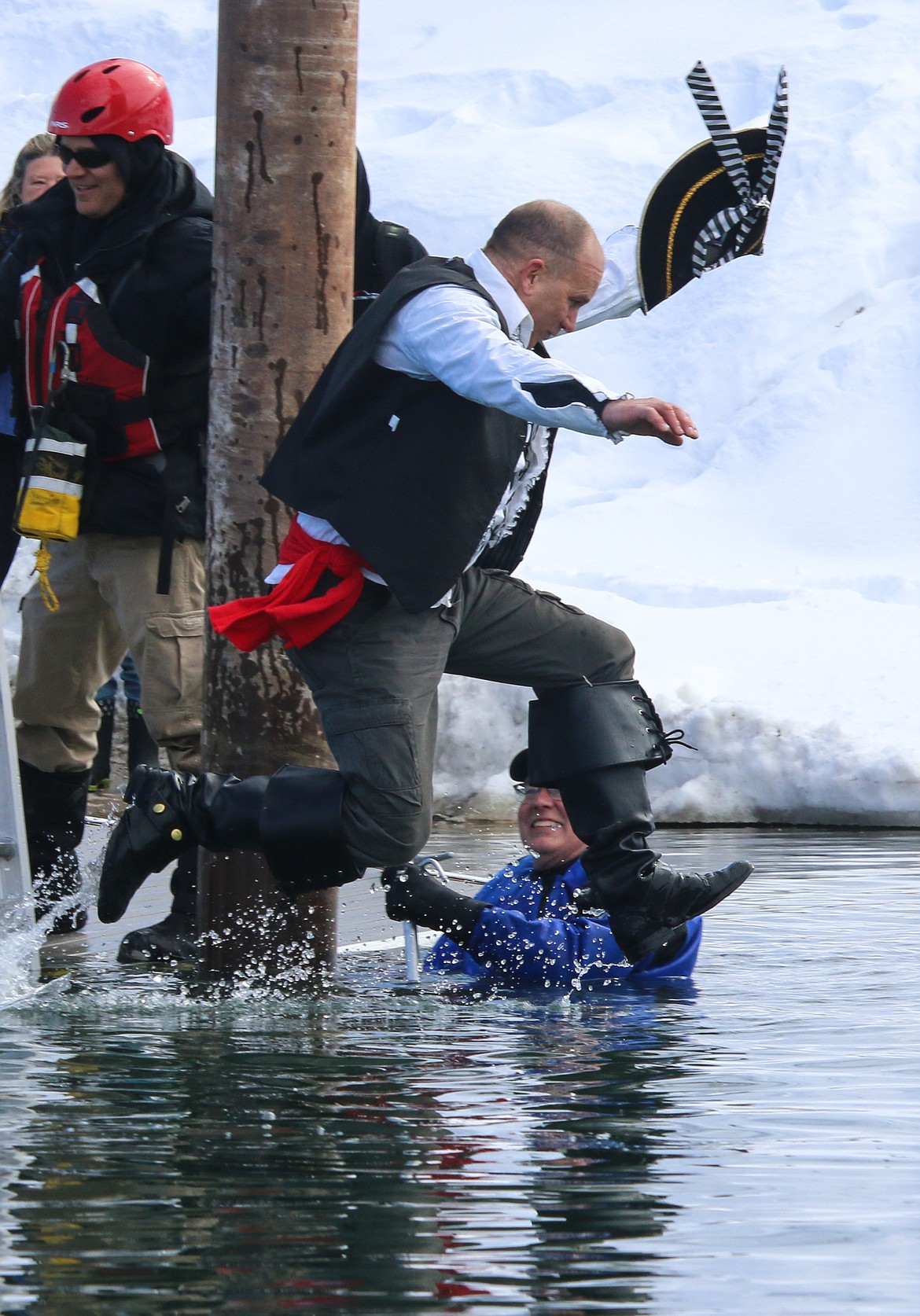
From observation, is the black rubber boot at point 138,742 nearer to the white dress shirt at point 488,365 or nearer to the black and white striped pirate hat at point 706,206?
the black and white striped pirate hat at point 706,206

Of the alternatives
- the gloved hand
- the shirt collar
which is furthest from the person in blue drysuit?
the shirt collar

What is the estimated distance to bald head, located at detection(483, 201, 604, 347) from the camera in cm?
408

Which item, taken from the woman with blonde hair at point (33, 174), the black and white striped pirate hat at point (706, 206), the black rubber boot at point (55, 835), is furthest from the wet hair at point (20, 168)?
the black and white striped pirate hat at point (706, 206)

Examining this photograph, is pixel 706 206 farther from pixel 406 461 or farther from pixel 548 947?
pixel 548 947

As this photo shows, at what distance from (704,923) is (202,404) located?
1.97m

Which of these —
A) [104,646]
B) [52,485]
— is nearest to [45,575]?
[52,485]

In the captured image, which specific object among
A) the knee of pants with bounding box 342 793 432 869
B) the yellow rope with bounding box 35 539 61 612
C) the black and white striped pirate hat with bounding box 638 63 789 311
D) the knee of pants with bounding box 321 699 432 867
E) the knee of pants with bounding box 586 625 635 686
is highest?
the black and white striped pirate hat with bounding box 638 63 789 311

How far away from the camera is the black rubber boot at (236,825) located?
13.2 ft

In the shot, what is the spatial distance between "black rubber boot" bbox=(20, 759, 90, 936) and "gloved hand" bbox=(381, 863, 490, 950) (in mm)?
1137

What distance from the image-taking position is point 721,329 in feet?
54.9

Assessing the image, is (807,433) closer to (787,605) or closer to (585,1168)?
(787,605)

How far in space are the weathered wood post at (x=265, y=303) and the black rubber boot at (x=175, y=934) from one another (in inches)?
19.6

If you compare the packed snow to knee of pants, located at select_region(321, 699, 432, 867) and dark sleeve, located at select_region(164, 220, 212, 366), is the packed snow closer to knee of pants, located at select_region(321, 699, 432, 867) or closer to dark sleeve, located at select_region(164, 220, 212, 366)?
dark sleeve, located at select_region(164, 220, 212, 366)

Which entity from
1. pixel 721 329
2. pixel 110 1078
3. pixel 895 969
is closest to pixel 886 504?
pixel 721 329
